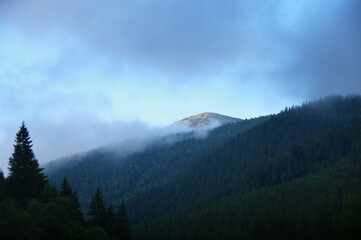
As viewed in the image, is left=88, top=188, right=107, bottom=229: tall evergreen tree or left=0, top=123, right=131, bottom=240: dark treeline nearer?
left=0, top=123, right=131, bottom=240: dark treeline

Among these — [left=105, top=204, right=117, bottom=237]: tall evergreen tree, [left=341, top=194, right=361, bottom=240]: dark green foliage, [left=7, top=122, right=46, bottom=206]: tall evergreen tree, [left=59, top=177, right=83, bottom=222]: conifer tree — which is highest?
[left=7, top=122, right=46, bottom=206]: tall evergreen tree

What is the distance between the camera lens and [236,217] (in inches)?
5463

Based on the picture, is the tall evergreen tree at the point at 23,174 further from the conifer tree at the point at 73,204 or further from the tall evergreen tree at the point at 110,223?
the tall evergreen tree at the point at 110,223

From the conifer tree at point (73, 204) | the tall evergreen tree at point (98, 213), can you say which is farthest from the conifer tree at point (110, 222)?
the conifer tree at point (73, 204)

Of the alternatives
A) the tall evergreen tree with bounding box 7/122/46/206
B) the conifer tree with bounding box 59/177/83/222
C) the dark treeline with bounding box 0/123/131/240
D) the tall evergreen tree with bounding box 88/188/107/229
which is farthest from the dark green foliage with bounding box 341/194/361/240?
the tall evergreen tree with bounding box 7/122/46/206

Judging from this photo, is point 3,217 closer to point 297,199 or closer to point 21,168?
point 21,168

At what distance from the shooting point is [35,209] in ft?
189

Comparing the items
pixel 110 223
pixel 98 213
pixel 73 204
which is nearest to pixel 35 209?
pixel 73 204

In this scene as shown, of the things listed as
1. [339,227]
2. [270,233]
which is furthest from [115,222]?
[339,227]

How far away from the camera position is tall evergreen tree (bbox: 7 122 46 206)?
6703 centimetres

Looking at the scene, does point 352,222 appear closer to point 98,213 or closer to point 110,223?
point 110,223

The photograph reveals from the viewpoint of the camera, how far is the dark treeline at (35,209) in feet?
172

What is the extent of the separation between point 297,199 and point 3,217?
121 m

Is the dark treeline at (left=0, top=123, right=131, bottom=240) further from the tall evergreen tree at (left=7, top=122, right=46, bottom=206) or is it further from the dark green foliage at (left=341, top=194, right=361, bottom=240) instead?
the dark green foliage at (left=341, top=194, right=361, bottom=240)
